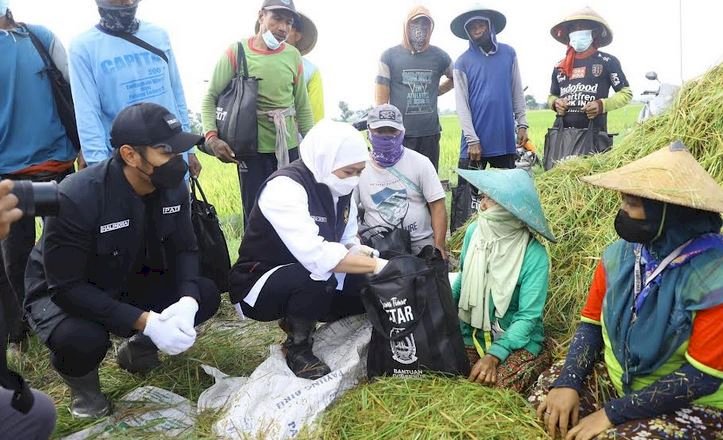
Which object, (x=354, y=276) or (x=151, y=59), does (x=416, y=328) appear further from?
(x=151, y=59)

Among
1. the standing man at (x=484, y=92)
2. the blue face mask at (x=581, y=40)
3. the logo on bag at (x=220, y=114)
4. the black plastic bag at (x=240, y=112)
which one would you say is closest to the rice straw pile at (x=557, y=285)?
the standing man at (x=484, y=92)

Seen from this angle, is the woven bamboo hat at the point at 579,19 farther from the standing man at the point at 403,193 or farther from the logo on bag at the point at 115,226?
the logo on bag at the point at 115,226

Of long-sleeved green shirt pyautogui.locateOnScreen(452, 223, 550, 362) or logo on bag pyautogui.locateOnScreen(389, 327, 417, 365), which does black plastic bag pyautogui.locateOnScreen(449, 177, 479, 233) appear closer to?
long-sleeved green shirt pyautogui.locateOnScreen(452, 223, 550, 362)

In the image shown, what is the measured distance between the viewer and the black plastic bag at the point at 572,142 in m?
4.65

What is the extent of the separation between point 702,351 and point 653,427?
0.94ft

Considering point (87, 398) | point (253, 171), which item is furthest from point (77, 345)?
point (253, 171)

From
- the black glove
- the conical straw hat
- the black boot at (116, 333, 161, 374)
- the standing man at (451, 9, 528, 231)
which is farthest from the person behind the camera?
the standing man at (451, 9, 528, 231)

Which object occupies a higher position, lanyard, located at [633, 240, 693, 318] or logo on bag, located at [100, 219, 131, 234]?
logo on bag, located at [100, 219, 131, 234]

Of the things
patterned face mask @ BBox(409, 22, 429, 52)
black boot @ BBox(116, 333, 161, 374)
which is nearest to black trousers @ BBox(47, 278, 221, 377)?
black boot @ BBox(116, 333, 161, 374)

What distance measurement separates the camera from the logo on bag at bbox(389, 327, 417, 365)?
2.52 meters

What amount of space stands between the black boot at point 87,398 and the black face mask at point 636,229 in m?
2.16

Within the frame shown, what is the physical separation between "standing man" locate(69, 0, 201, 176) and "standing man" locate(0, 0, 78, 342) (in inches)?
8.5

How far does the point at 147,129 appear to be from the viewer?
2402 millimetres

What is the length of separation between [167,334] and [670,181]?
6.26ft
